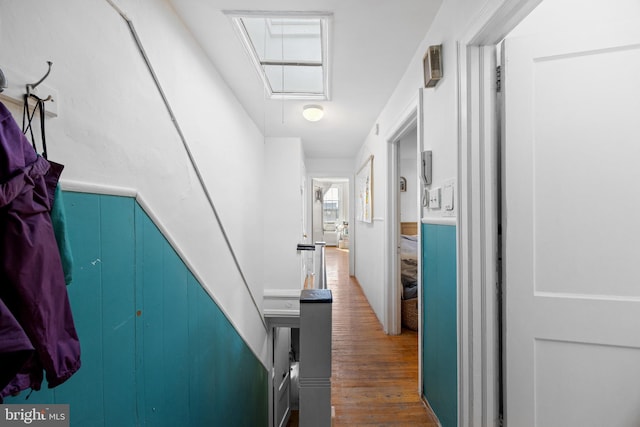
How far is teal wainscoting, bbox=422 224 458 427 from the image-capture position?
137 cm

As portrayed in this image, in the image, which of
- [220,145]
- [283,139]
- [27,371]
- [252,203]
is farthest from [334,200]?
[27,371]

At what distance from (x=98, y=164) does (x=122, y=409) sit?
2.86 ft

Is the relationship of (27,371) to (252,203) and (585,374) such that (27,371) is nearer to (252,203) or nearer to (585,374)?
(585,374)

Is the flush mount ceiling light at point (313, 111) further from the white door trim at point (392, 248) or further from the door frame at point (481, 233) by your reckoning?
the door frame at point (481, 233)

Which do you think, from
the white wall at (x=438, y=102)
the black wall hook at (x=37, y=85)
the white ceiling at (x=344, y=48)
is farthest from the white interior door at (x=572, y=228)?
the black wall hook at (x=37, y=85)

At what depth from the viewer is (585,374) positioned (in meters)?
1.02

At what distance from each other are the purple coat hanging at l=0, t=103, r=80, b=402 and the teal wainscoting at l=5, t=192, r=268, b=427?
23 cm

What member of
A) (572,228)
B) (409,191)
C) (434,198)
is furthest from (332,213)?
(572,228)

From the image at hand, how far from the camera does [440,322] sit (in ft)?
5.08

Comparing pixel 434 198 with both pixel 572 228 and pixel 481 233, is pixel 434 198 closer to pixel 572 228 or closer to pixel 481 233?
pixel 481 233

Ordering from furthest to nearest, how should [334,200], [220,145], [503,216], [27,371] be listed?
[334,200]
[220,145]
[503,216]
[27,371]

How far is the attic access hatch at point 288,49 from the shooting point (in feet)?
5.00

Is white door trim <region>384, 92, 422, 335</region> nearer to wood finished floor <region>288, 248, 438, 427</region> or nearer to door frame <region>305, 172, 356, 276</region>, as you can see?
wood finished floor <region>288, 248, 438, 427</region>

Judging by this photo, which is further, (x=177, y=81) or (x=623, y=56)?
(x=177, y=81)
